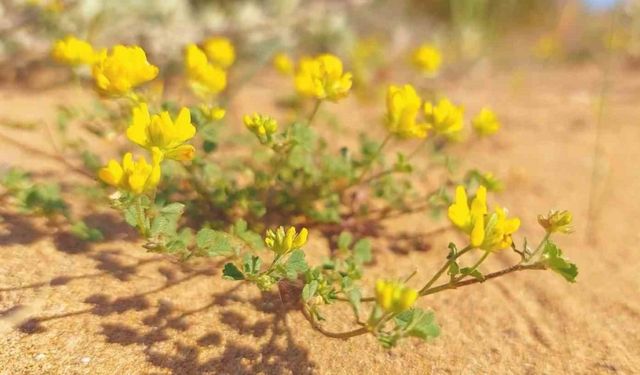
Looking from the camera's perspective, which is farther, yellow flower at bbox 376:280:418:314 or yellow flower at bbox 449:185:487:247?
yellow flower at bbox 449:185:487:247

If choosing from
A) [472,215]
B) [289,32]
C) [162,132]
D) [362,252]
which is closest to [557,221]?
[472,215]

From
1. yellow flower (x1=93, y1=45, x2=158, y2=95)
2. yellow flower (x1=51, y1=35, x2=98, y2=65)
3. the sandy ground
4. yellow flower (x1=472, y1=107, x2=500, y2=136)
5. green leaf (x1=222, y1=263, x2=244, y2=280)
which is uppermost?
yellow flower (x1=51, y1=35, x2=98, y2=65)

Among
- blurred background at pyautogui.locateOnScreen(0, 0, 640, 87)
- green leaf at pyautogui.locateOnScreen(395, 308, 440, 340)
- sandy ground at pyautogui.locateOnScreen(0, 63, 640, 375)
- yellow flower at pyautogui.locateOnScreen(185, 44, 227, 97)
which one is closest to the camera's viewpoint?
green leaf at pyautogui.locateOnScreen(395, 308, 440, 340)

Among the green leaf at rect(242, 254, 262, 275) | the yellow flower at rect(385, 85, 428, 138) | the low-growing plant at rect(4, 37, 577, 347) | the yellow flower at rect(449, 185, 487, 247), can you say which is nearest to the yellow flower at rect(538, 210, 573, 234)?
the low-growing plant at rect(4, 37, 577, 347)

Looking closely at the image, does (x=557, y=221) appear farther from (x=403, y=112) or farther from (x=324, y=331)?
(x=324, y=331)

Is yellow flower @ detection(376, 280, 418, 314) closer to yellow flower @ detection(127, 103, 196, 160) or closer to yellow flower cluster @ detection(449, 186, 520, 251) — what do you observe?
yellow flower cluster @ detection(449, 186, 520, 251)

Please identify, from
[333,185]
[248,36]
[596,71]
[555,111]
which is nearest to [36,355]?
[333,185]
